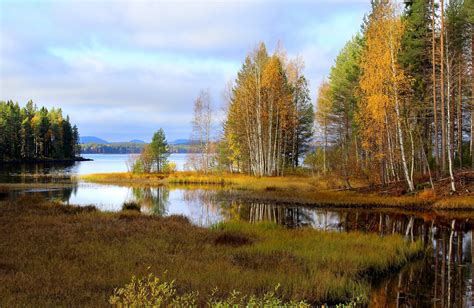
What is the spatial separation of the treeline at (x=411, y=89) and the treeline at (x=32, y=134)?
296 ft

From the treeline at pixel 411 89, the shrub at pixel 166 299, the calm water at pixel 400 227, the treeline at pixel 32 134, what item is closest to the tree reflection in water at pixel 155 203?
the calm water at pixel 400 227

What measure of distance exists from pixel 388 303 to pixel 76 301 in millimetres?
7478

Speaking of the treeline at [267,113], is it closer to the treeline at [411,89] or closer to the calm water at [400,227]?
the treeline at [411,89]

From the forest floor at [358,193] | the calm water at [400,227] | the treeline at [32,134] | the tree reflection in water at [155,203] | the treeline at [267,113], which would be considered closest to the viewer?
the calm water at [400,227]

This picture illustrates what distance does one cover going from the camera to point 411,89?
31422mm

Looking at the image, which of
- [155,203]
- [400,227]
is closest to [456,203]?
[400,227]

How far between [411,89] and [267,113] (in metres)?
23.3

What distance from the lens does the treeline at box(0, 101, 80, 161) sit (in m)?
106

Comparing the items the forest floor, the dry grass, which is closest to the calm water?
the forest floor

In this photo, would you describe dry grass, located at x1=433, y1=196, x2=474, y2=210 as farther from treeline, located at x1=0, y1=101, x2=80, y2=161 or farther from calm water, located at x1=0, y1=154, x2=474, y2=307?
treeline, located at x1=0, y1=101, x2=80, y2=161

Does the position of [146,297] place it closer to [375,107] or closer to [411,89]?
[375,107]

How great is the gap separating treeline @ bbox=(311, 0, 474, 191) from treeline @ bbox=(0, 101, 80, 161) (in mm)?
90182

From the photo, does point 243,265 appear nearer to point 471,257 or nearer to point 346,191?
point 471,257

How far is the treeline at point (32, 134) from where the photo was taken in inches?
4156
